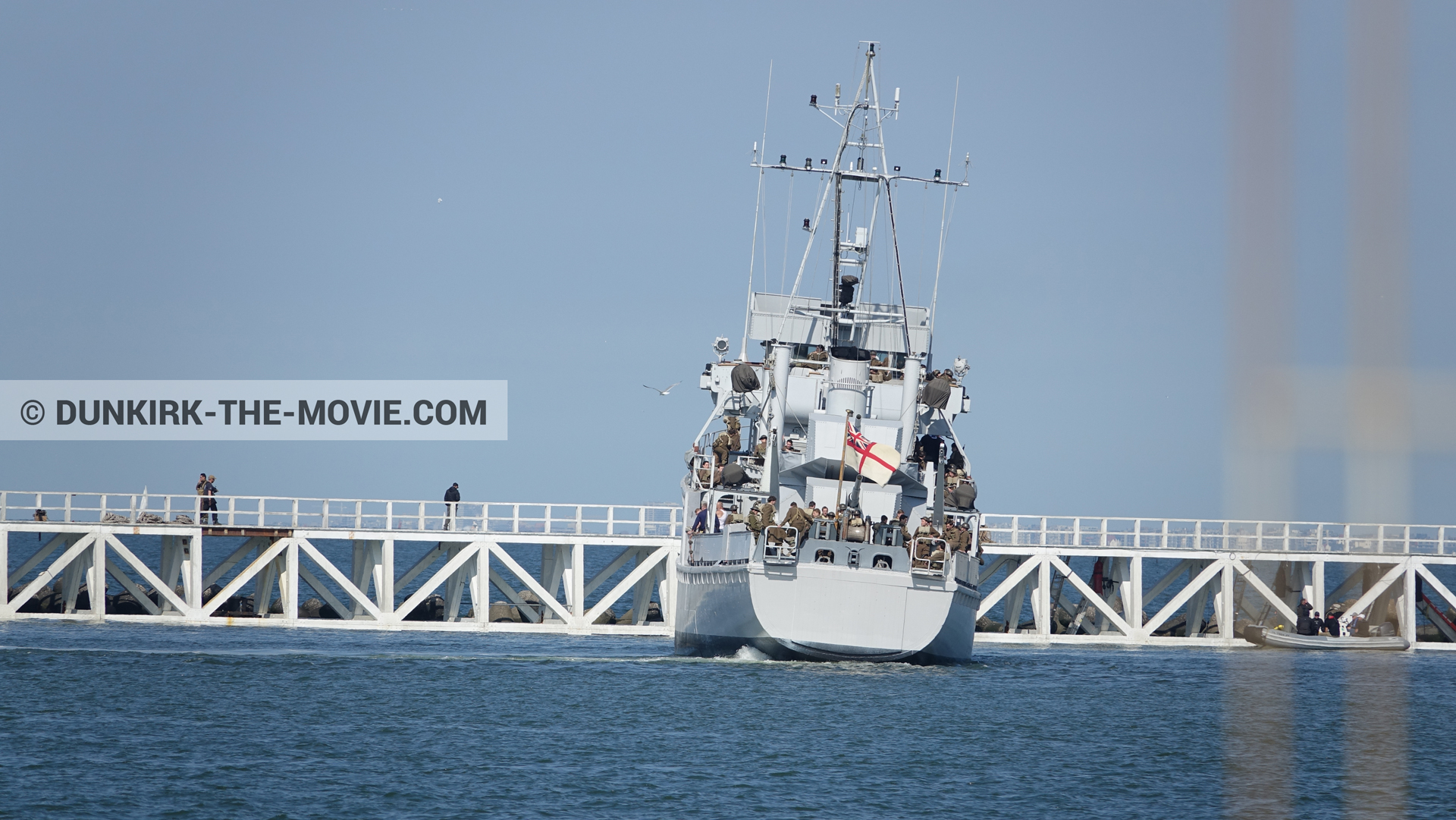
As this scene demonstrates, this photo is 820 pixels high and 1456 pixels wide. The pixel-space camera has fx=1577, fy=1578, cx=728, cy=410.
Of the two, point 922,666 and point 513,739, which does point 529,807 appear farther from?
point 922,666

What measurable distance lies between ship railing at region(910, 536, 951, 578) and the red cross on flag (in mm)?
2235

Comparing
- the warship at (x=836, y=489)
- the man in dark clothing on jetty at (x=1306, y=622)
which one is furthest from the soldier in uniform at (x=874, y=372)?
the man in dark clothing on jetty at (x=1306, y=622)

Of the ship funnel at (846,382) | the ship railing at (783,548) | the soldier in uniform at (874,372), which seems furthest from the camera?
the soldier in uniform at (874,372)

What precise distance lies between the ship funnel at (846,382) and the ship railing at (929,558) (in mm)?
5065

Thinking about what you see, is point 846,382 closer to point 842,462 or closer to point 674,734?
point 842,462

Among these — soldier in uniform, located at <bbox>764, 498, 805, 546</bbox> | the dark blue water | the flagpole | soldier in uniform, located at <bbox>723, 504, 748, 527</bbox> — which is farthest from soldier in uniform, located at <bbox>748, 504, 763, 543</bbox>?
the dark blue water

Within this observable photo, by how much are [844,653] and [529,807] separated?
47.0 feet

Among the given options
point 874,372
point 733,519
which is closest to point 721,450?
point 733,519

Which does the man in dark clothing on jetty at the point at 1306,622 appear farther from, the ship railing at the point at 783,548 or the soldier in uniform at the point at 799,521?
the ship railing at the point at 783,548

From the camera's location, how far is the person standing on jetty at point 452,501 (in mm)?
49700

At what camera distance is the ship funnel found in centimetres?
4228

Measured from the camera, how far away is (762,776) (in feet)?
92.1

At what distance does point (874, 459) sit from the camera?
1564 inches

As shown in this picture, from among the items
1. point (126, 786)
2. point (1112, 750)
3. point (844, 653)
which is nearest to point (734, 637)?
point (844, 653)
